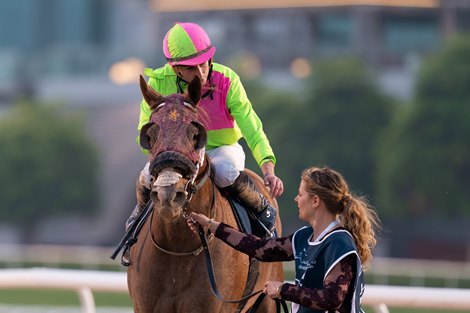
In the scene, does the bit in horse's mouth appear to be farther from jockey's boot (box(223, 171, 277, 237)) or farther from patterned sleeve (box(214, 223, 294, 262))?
jockey's boot (box(223, 171, 277, 237))

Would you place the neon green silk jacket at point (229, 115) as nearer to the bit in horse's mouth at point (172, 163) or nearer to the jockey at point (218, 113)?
the jockey at point (218, 113)

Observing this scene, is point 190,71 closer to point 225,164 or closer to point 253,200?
point 225,164

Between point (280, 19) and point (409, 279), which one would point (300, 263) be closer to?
point (409, 279)

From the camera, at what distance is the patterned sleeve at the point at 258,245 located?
238 inches

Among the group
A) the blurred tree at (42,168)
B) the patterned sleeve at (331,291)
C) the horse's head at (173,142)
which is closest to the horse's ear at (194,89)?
the horse's head at (173,142)

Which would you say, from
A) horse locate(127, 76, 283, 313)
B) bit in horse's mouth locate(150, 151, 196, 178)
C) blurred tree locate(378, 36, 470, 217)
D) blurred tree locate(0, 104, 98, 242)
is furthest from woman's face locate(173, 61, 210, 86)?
blurred tree locate(0, 104, 98, 242)

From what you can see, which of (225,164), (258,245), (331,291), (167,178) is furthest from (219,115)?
(331,291)

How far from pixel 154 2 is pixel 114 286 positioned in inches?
2034

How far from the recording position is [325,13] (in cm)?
5547

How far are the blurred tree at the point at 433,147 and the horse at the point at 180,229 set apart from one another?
33.4m

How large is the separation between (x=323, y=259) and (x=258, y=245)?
453 mm

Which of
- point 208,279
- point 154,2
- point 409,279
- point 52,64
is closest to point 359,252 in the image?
point 208,279

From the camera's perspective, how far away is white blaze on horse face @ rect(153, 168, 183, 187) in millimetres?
5652

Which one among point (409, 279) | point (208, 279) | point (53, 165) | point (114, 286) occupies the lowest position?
point (53, 165)
